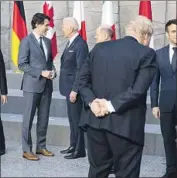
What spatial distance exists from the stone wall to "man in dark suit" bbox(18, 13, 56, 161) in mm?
3353

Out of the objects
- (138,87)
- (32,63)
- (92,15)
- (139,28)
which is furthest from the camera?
(92,15)

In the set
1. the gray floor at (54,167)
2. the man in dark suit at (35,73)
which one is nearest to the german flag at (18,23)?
the man in dark suit at (35,73)

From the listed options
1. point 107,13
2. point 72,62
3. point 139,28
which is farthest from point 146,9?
point 139,28

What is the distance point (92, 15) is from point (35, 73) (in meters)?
3.78

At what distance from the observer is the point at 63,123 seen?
22.1ft

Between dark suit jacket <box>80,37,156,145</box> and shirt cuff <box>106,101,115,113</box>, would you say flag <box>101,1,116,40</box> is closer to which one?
dark suit jacket <box>80,37,156,145</box>

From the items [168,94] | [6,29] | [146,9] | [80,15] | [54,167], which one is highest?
[146,9]

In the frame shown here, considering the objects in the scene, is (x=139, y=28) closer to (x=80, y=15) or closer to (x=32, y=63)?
(x=32, y=63)

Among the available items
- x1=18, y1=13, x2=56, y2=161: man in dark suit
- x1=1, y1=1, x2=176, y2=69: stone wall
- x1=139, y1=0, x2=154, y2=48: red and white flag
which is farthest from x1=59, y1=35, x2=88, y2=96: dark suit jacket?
x1=1, y1=1, x2=176, y2=69: stone wall

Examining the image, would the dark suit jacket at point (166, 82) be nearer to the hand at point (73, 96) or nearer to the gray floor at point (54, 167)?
the gray floor at point (54, 167)

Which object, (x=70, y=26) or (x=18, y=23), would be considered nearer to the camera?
(x=70, y=26)

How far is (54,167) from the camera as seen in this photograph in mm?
5605

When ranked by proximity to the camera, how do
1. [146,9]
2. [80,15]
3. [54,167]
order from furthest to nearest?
[80,15]
[146,9]
[54,167]

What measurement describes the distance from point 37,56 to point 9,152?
4.34 ft
